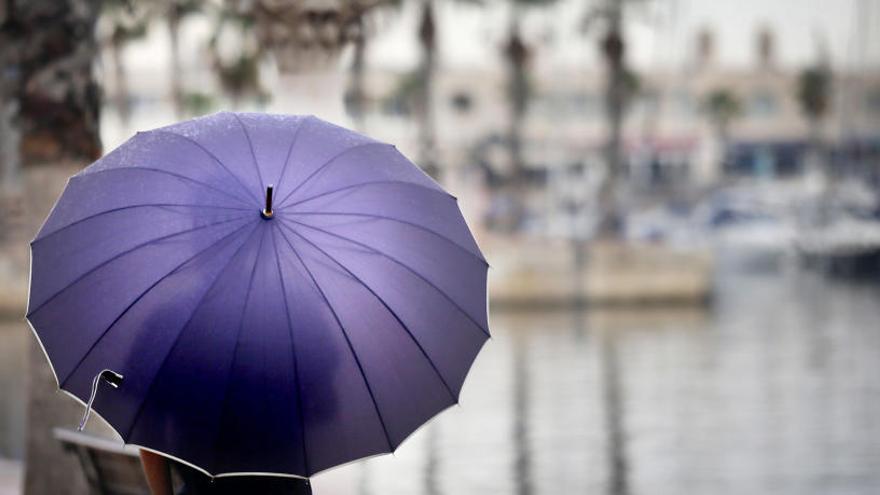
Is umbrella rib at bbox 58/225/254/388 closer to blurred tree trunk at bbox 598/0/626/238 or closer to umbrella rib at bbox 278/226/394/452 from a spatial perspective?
umbrella rib at bbox 278/226/394/452

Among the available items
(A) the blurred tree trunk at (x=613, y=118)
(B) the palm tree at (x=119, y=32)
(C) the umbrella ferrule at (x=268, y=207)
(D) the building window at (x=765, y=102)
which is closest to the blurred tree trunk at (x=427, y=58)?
(A) the blurred tree trunk at (x=613, y=118)

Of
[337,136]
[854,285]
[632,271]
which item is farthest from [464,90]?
[337,136]

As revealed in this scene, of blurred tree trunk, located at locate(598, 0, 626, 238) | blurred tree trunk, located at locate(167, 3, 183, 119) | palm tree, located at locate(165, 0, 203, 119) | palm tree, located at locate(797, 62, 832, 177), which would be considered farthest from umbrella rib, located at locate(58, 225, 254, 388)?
palm tree, located at locate(797, 62, 832, 177)

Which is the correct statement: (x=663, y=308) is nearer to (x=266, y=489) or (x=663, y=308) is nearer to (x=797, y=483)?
(x=797, y=483)

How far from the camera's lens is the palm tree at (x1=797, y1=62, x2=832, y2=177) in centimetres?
9269

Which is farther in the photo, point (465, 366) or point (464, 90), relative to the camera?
point (464, 90)

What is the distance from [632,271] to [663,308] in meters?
1.08

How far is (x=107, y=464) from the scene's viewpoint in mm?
7227

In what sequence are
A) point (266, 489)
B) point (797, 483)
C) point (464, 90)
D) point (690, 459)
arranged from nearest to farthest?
point (266, 489)
point (797, 483)
point (690, 459)
point (464, 90)

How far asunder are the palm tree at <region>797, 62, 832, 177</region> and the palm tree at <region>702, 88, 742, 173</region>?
11.6 feet

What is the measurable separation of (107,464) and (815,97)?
88.3 meters

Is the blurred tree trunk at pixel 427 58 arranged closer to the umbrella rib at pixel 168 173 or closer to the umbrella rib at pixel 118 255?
the umbrella rib at pixel 168 173

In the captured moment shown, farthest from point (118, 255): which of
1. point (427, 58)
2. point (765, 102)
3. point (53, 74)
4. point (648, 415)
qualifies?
point (765, 102)

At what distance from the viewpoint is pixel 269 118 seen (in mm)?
5055
